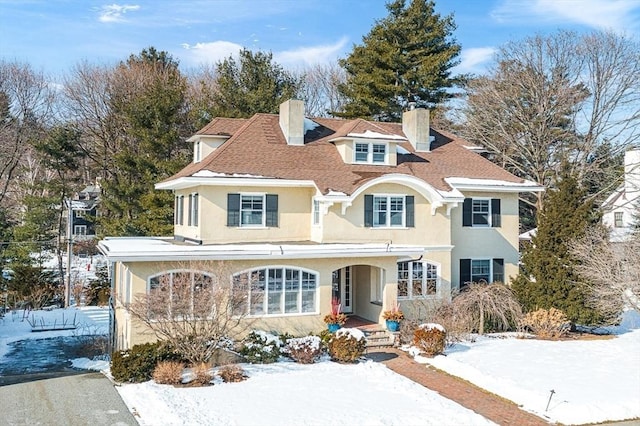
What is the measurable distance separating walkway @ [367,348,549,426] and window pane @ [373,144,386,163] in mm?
8608

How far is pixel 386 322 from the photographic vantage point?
18406mm

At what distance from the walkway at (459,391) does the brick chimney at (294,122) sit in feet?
32.6

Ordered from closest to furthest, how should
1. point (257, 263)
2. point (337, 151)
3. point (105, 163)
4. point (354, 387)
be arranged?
point (354, 387) < point (257, 263) < point (337, 151) < point (105, 163)

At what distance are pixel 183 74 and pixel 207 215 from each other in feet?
90.0

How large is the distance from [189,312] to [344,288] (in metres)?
8.17

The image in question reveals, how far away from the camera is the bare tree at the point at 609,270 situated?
17.2 metres

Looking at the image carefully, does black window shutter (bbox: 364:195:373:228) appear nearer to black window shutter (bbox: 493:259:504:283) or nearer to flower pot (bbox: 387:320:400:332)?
flower pot (bbox: 387:320:400:332)

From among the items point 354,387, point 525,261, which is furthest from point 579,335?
point 354,387

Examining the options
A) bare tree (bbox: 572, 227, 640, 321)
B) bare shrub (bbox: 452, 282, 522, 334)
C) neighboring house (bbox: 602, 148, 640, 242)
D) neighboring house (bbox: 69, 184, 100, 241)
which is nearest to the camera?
bare tree (bbox: 572, 227, 640, 321)

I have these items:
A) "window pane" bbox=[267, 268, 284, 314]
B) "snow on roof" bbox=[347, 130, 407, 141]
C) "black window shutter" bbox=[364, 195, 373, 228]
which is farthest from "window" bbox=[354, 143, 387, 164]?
"window pane" bbox=[267, 268, 284, 314]

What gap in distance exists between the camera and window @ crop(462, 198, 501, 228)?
23266mm

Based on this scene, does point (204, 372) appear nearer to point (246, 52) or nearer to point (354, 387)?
point (354, 387)

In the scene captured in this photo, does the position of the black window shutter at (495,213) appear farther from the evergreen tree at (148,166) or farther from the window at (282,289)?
the evergreen tree at (148,166)

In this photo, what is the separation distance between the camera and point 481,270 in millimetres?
Answer: 23469
